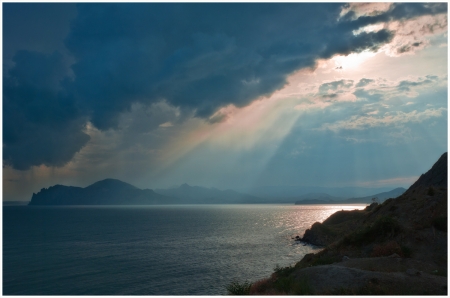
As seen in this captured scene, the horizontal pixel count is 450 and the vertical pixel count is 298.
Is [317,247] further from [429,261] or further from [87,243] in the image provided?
[87,243]

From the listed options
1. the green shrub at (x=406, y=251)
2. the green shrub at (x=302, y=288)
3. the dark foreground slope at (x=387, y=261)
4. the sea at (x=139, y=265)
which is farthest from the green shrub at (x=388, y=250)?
the sea at (x=139, y=265)

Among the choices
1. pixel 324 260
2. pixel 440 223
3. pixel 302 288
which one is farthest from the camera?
pixel 440 223

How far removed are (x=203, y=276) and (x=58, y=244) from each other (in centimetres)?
5726

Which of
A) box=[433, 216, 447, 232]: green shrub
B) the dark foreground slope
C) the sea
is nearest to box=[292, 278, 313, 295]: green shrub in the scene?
the dark foreground slope

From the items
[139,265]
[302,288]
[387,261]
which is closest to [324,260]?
[387,261]

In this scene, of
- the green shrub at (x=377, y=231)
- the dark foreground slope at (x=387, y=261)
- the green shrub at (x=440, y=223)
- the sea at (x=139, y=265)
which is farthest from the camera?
the sea at (x=139, y=265)

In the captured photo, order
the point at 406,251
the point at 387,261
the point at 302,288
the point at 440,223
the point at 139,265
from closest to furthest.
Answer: the point at 302,288, the point at 387,261, the point at 406,251, the point at 440,223, the point at 139,265

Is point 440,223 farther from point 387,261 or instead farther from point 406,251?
point 387,261

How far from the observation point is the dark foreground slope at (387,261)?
21.9 m

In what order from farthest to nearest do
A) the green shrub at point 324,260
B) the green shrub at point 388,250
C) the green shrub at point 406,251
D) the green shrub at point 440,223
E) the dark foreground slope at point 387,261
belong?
1. the green shrub at point 440,223
2. the green shrub at point 324,260
3. the green shrub at point 388,250
4. the green shrub at point 406,251
5. the dark foreground slope at point 387,261

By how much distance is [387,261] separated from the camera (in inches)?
1153

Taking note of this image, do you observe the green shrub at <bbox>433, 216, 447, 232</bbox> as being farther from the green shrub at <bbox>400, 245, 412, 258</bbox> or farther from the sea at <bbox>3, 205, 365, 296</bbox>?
the sea at <bbox>3, 205, 365, 296</bbox>

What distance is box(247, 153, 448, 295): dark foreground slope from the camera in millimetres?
21859

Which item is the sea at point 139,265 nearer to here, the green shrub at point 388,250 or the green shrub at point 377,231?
the green shrub at point 377,231
